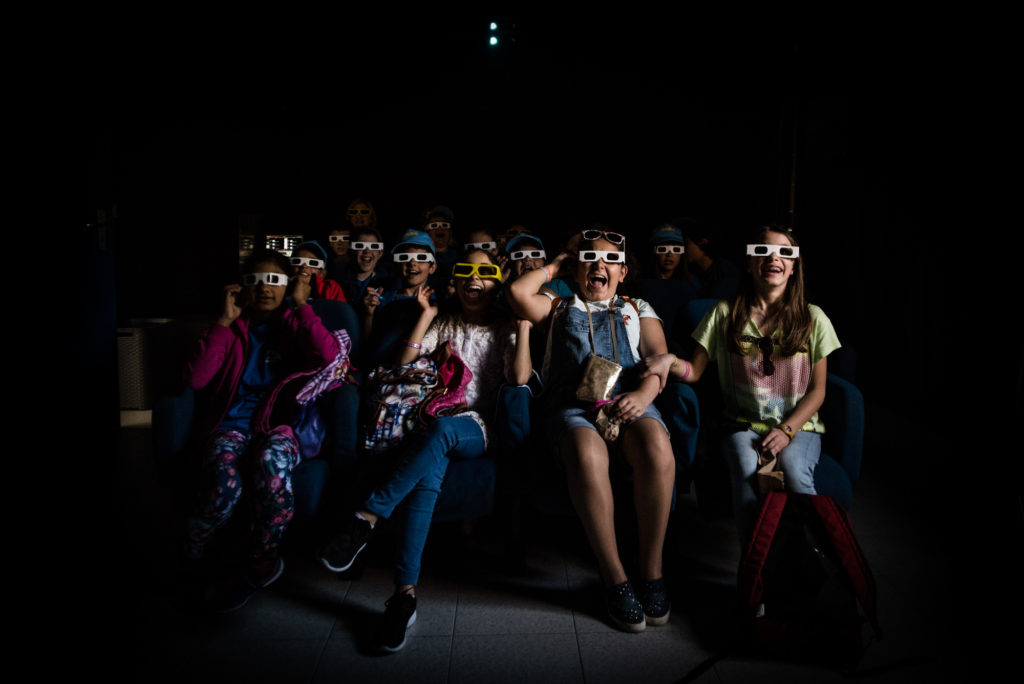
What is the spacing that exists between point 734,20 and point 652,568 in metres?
3.89

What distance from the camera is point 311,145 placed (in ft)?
16.7

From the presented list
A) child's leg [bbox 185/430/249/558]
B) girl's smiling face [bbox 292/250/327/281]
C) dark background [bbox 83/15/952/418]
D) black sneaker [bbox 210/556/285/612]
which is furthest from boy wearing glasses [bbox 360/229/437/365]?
dark background [bbox 83/15/952/418]

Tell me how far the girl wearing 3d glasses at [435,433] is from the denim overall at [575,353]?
4.5 inches

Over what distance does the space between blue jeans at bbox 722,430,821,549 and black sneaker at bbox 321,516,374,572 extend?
1110mm

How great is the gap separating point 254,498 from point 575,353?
1.13 meters

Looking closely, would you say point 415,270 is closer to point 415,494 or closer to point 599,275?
point 599,275

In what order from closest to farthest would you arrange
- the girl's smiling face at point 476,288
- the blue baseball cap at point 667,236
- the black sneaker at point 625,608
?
the black sneaker at point 625,608, the girl's smiling face at point 476,288, the blue baseball cap at point 667,236

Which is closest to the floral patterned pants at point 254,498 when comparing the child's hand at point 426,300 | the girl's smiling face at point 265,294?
the girl's smiling face at point 265,294

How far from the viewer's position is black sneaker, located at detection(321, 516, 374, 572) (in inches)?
72.7

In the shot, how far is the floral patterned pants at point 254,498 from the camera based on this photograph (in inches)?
74.7

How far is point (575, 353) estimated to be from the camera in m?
2.17

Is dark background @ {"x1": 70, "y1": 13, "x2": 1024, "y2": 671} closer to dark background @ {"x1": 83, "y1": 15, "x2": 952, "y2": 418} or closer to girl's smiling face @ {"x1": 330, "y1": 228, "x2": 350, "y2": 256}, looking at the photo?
dark background @ {"x1": 83, "y1": 15, "x2": 952, "y2": 418}

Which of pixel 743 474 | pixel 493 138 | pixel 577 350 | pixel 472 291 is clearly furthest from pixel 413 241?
pixel 493 138

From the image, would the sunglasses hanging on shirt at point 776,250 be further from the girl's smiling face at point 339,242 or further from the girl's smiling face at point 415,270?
the girl's smiling face at point 339,242
